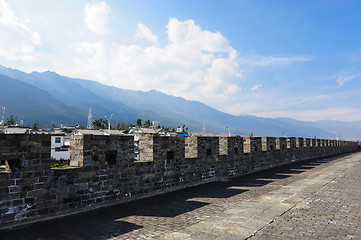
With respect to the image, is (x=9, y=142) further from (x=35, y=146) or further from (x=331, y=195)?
(x=331, y=195)

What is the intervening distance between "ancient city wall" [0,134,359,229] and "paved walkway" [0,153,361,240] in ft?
1.29

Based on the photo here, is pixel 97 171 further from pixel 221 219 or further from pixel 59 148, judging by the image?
pixel 59 148

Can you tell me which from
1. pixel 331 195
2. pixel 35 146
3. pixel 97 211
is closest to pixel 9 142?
pixel 35 146

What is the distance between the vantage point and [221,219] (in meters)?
5.23

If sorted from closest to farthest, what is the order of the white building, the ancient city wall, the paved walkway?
the paved walkway, the ancient city wall, the white building

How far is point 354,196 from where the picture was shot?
718cm

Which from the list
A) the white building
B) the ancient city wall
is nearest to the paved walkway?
the ancient city wall

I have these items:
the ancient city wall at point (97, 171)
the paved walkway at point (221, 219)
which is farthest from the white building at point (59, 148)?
the paved walkway at point (221, 219)

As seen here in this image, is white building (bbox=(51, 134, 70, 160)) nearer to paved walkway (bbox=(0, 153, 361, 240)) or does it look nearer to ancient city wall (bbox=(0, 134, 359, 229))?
ancient city wall (bbox=(0, 134, 359, 229))

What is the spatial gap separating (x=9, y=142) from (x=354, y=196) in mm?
9047

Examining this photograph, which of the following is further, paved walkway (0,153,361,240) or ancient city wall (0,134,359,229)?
ancient city wall (0,134,359,229)

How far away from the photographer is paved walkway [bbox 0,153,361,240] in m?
4.36

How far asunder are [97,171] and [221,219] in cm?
338

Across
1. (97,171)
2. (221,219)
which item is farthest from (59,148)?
(221,219)
